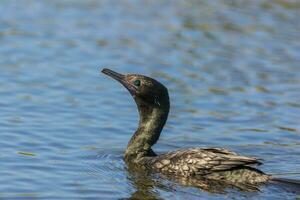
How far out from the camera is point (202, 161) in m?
12.2

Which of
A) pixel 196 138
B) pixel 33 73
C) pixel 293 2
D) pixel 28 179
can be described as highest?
pixel 293 2

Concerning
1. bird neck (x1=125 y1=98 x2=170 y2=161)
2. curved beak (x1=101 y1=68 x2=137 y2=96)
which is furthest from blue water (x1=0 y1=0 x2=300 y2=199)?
curved beak (x1=101 y1=68 x2=137 y2=96)

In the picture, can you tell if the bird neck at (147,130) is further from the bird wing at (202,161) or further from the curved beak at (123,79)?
the bird wing at (202,161)

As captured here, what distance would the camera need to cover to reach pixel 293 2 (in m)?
24.8

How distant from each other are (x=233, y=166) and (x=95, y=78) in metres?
6.68

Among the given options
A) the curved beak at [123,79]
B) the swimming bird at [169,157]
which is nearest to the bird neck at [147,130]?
the swimming bird at [169,157]

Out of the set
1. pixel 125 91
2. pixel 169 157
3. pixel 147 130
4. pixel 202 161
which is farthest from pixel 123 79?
pixel 125 91

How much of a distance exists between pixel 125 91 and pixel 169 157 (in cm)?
487

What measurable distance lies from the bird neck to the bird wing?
779 mm

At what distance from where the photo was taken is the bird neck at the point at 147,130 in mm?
13398

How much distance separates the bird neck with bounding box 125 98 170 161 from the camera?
527 inches

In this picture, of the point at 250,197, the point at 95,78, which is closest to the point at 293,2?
the point at 95,78

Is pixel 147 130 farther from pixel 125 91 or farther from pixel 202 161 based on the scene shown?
pixel 125 91

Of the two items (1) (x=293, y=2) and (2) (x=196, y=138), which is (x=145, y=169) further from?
(1) (x=293, y=2)
